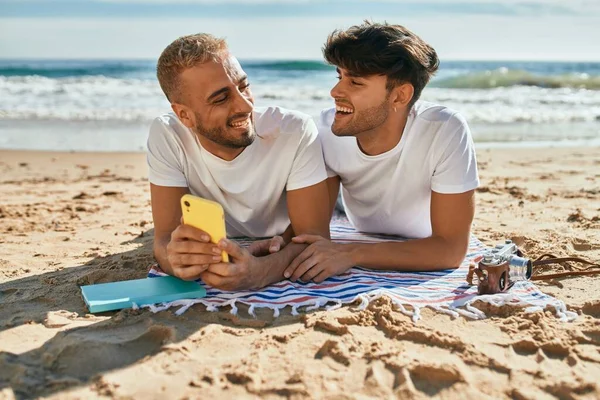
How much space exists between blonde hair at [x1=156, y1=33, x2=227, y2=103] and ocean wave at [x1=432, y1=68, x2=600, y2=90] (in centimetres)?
1736

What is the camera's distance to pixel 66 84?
779 inches

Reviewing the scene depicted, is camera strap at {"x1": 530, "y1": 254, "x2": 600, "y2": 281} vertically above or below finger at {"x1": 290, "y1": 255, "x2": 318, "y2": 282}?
below

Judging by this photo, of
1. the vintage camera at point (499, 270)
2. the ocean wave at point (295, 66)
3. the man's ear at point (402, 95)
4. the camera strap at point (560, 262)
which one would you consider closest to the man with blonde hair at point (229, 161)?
the man's ear at point (402, 95)

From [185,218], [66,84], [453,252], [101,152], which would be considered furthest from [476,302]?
[66,84]

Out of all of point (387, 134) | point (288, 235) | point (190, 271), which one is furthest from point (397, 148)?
point (190, 271)

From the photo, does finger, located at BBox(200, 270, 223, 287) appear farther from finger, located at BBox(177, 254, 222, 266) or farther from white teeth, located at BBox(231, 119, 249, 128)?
white teeth, located at BBox(231, 119, 249, 128)

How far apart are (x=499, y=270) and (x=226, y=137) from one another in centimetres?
166

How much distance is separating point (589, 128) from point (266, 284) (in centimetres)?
1006

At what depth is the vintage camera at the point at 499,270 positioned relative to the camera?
11.6 feet

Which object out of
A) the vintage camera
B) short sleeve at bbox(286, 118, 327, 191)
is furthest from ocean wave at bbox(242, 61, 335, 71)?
the vintage camera

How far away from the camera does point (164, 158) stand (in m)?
4.07

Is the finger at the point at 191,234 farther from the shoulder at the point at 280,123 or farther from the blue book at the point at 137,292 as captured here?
the shoulder at the point at 280,123

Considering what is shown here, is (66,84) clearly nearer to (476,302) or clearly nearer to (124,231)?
(124,231)

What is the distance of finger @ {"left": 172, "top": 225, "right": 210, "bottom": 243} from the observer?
3.41 metres
